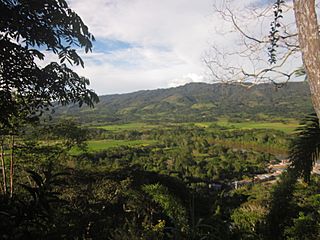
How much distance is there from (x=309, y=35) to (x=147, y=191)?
9.21 m

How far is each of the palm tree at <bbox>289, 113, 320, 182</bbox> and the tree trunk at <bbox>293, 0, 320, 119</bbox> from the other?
187 centimetres

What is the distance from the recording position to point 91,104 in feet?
8.12

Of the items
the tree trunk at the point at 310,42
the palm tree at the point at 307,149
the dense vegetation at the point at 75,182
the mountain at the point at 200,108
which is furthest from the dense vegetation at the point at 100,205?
the mountain at the point at 200,108

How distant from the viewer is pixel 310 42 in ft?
5.60

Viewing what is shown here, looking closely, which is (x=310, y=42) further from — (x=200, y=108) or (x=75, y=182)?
(x=200, y=108)

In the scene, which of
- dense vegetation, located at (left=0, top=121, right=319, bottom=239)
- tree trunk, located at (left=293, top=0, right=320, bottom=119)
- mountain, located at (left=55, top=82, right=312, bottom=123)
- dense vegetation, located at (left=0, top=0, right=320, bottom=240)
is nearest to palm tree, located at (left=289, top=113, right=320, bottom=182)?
dense vegetation, located at (left=0, top=0, right=320, bottom=240)

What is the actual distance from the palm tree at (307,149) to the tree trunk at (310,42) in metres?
1.87

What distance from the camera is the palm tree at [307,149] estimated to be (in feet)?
11.2

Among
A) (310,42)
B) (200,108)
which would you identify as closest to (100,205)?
(310,42)

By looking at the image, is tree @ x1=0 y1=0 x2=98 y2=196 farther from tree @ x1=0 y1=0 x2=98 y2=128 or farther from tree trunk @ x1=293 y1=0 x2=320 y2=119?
tree trunk @ x1=293 y1=0 x2=320 y2=119

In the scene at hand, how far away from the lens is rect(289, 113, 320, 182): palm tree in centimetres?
342

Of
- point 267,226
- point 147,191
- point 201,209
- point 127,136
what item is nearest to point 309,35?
point 267,226

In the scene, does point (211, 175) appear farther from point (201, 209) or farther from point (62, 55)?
point (62, 55)

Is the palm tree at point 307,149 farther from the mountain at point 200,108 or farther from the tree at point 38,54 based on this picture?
the mountain at point 200,108
